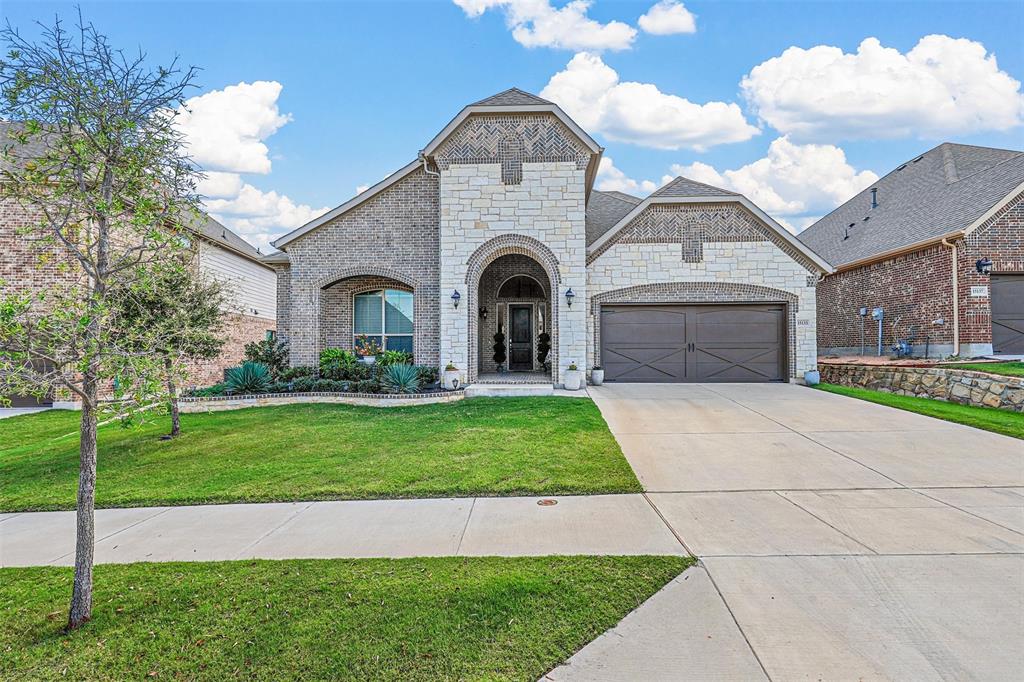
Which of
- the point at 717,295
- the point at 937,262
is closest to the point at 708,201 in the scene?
the point at 717,295

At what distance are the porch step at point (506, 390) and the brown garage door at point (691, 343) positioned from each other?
2807mm

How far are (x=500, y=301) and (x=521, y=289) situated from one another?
82cm

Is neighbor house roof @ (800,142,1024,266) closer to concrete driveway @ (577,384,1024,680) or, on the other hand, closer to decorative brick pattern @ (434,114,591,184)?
concrete driveway @ (577,384,1024,680)

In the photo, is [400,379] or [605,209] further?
[605,209]

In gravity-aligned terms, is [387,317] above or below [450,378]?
above

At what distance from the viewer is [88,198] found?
3.32m

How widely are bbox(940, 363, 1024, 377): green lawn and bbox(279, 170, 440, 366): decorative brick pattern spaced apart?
12.8 m

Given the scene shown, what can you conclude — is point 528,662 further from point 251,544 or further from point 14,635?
point 14,635

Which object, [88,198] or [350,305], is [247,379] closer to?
[350,305]

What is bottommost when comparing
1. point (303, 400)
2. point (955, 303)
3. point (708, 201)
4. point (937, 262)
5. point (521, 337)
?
point (303, 400)

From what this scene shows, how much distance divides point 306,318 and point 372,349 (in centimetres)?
202

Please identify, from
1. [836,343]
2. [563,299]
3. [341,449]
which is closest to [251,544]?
[341,449]

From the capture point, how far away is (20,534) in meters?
4.83

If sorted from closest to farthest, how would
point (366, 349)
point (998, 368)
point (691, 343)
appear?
point (998, 368), point (366, 349), point (691, 343)
